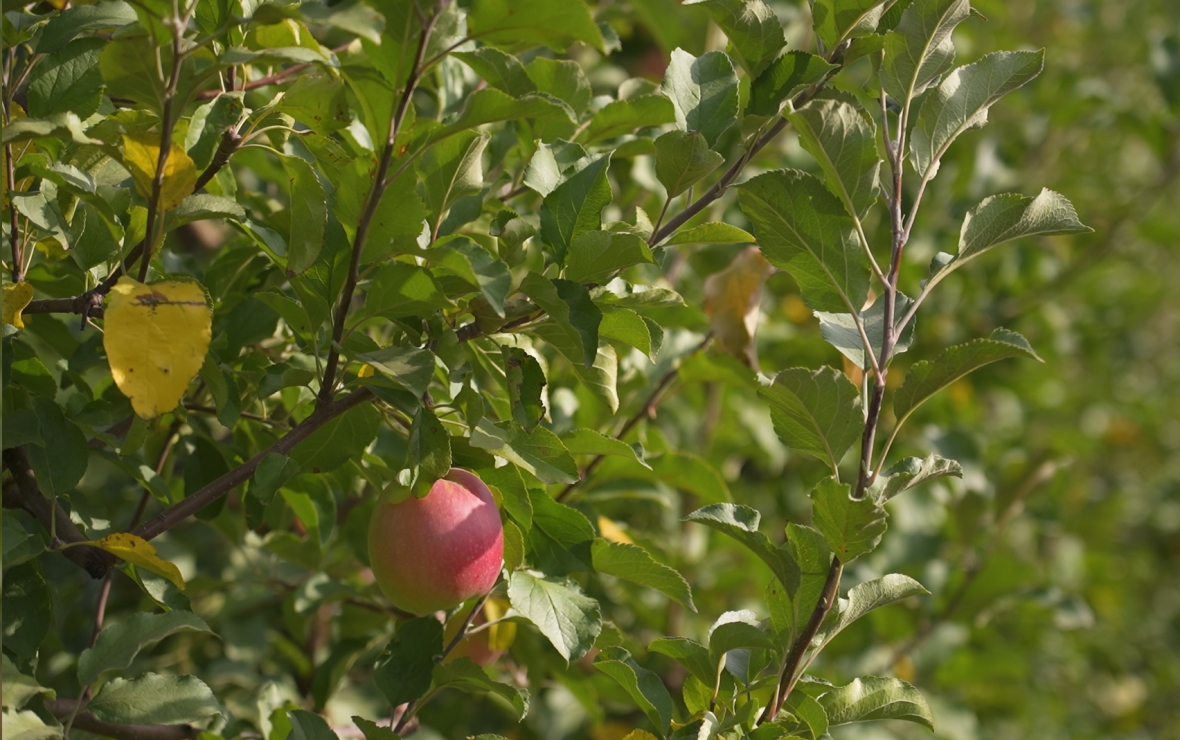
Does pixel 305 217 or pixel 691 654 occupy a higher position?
pixel 305 217

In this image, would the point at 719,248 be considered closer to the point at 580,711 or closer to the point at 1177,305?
the point at 580,711

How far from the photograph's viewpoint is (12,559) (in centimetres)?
67

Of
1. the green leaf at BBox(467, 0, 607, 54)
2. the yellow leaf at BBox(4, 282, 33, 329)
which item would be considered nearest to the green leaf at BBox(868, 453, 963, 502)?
the green leaf at BBox(467, 0, 607, 54)

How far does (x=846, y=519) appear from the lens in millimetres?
638

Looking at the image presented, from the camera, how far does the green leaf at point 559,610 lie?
0.71 m

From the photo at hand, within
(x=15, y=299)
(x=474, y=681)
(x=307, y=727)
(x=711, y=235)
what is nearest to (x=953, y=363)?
(x=711, y=235)

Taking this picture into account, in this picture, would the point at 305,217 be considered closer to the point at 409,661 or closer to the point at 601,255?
the point at 601,255

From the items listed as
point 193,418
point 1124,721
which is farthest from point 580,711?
point 1124,721

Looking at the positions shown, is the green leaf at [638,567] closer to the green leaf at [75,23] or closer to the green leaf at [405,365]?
the green leaf at [405,365]

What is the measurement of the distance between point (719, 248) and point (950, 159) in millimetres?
777

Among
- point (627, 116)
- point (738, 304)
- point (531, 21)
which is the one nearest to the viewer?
point (531, 21)

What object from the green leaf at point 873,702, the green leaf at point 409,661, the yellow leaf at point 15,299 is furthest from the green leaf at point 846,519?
the yellow leaf at point 15,299

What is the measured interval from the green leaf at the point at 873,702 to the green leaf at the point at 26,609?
549 mm

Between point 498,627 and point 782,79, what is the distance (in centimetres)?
58
